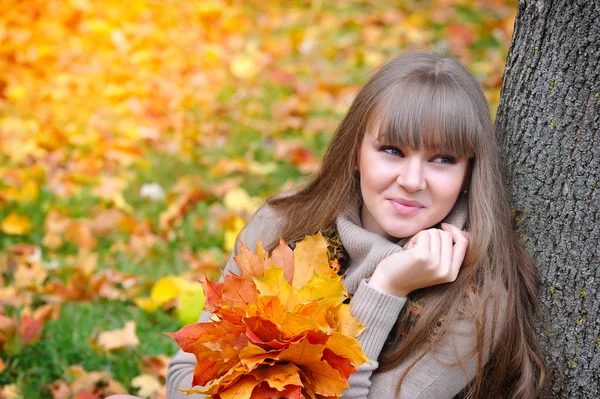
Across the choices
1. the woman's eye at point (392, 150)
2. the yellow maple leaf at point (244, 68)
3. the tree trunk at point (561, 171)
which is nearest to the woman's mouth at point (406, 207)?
the woman's eye at point (392, 150)

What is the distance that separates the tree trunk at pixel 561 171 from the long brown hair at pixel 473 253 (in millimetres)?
58

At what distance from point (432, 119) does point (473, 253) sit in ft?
1.16

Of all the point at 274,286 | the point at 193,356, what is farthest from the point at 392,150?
the point at 193,356

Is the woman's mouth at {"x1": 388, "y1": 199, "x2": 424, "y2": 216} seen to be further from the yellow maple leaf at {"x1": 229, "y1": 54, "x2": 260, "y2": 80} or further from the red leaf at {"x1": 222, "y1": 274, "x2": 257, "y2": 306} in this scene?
the yellow maple leaf at {"x1": 229, "y1": 54, "x2": 260, "y2": 80}

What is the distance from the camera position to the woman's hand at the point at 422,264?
5.51 feet

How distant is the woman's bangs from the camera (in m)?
1.75

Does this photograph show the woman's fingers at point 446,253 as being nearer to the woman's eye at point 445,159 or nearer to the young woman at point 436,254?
the young woman at point 436,254

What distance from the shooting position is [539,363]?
181cm

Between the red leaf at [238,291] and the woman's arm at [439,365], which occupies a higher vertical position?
the red leaf at [238,291]

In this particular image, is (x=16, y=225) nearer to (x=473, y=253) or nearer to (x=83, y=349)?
(x=83, y=349)

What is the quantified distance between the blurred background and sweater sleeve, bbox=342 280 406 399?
0.88 metres

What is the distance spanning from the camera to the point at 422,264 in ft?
5.49

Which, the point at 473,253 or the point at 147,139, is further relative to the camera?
the point at 147,139

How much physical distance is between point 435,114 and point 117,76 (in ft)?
11.4
